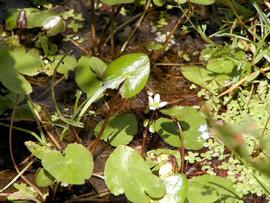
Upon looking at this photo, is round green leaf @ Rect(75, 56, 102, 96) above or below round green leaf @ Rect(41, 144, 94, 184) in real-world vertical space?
below

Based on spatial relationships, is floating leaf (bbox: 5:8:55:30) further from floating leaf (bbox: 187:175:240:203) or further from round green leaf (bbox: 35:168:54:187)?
floating leaf (bbox: 187:175:240:203)

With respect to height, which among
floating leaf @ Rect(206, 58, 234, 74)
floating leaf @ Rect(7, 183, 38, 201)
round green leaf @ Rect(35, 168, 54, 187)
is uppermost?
floating leaf @ Rect(206, 58, 234, 74)

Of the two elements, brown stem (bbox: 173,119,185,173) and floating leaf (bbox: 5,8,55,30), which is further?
floating leaf (bbox: 5,8,55,30)

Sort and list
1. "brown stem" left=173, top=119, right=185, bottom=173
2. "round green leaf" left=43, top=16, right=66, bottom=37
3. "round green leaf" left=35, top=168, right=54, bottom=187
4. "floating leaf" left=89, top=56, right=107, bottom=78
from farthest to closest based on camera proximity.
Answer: "round green leaf" left=43, top=16, right=66, bottom=37 < "floating leaf" left=89, top=56, right=107, bottom=78 < "brown stem" left=173, top=119, right=185, bottom=173 < "round green leaf" left=35, top=168, right=54, bottom=187

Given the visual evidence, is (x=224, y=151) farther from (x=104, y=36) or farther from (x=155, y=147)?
(x=104, y=36)

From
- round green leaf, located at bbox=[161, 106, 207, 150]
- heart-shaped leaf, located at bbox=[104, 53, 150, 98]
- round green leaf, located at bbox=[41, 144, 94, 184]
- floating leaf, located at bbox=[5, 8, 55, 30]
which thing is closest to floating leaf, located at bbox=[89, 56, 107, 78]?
heart-shaped leaf, located at bbox=[104, 53, 150, 98]

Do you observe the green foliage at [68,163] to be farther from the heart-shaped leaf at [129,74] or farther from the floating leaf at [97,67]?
the floating leaf at [97,67]

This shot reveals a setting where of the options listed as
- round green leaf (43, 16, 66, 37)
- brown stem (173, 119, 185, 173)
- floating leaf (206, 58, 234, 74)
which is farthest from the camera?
round green leaf (43, 16, 66, 37)

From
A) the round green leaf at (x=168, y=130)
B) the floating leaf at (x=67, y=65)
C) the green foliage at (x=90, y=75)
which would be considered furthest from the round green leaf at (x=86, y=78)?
the round green leaf at (x=168, y=130)

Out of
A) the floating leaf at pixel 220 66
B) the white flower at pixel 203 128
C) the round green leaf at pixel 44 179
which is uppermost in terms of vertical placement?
the floating leaf at pixel 220 66
